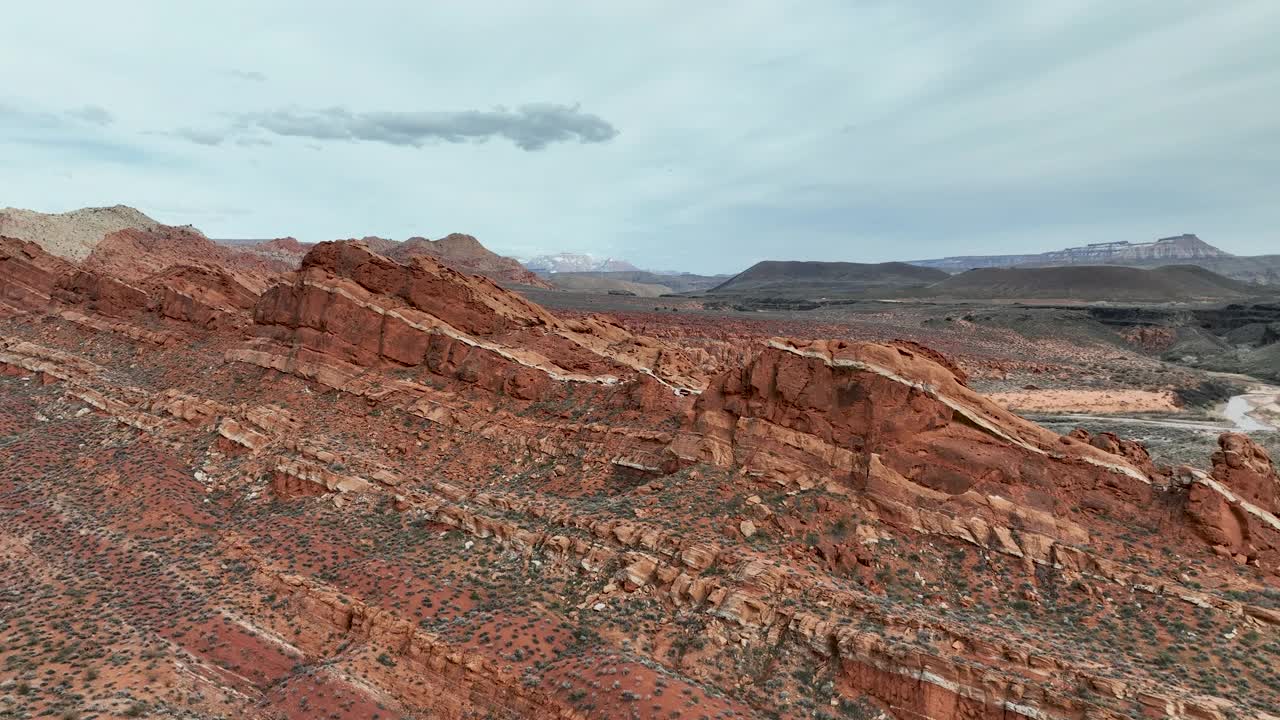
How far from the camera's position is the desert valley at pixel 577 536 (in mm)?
15383

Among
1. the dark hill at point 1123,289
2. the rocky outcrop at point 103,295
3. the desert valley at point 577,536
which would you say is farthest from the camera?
the dark hill at point 1123,289

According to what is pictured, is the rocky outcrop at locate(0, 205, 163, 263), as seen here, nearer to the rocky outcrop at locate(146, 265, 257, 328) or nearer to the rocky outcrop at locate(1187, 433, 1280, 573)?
the rocky outcrop at locate(146, 265, 257, 328)

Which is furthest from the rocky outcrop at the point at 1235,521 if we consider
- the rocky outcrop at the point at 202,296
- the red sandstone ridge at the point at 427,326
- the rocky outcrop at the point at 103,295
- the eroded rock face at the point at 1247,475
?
the rocky outcrop at the point at 103,295

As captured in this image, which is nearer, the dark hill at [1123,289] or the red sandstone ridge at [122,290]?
the red sandstone ridge at [122,290]

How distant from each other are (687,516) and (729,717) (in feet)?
22.2

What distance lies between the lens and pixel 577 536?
20.5m

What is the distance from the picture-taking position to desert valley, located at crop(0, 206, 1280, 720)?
50.5ft

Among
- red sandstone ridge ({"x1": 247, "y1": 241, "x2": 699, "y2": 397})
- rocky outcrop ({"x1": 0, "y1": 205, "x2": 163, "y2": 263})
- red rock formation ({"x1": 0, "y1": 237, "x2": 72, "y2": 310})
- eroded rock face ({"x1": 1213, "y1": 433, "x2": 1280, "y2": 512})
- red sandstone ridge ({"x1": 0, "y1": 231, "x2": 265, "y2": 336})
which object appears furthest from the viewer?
rocky outcrop ({"x1": 0, "y1": 205, "x2": 163, "y2": 263})

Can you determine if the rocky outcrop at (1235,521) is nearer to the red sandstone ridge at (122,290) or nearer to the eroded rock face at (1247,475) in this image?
the eroded rock face at (1247,475)

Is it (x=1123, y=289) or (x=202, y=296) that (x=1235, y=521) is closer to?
(x=202, y=296)

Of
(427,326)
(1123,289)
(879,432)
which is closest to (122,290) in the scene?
(427,326)

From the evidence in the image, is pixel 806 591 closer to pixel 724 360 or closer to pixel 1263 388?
pixel 724 360

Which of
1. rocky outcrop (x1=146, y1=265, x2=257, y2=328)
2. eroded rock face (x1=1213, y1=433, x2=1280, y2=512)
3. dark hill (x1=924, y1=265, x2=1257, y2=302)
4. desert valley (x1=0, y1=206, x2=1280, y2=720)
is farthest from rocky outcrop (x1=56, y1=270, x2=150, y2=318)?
dark hill (x1=924, y1=265, x2=1257, y2=302)

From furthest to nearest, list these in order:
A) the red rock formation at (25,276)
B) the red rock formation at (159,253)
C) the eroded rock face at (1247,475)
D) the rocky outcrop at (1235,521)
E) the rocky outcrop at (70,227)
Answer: the rocky outcrop at (70,227)
the red rock formation at (159,253)
the red rock formation at (25,276)
the eroded rock face at (1247,475)
the rocky outcrop at (1235,521)
